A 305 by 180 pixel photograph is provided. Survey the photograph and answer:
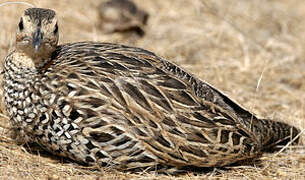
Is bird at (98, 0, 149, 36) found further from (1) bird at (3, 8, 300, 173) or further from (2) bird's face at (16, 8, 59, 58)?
(2) bird's face at (16, 8, 59, 58)

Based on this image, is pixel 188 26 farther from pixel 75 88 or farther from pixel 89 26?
pixel 75 88

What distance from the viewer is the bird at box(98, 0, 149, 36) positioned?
333 inches

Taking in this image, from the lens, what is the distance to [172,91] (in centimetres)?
455

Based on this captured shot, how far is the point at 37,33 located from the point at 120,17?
Result: 4266mm

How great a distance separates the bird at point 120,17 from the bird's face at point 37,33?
3.95 m

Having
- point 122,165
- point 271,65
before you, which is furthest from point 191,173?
point 271,65

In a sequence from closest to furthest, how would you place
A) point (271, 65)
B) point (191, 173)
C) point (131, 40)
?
point (191, 173) → point (271, 65) → point (131, 40)

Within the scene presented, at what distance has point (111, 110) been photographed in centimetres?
436

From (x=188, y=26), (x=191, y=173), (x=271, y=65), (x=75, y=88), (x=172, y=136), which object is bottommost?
(x=191, y=173)

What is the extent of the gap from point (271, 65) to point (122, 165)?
4023 millimetres

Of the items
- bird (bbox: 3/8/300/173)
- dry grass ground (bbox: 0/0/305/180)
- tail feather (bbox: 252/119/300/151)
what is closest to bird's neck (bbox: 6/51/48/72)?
bird (bbox: 3/8/300/173)

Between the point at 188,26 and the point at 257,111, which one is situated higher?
the point at 188,26

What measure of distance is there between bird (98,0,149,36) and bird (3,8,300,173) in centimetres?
378

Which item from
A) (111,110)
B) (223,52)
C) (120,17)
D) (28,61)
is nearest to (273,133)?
(111,110)
